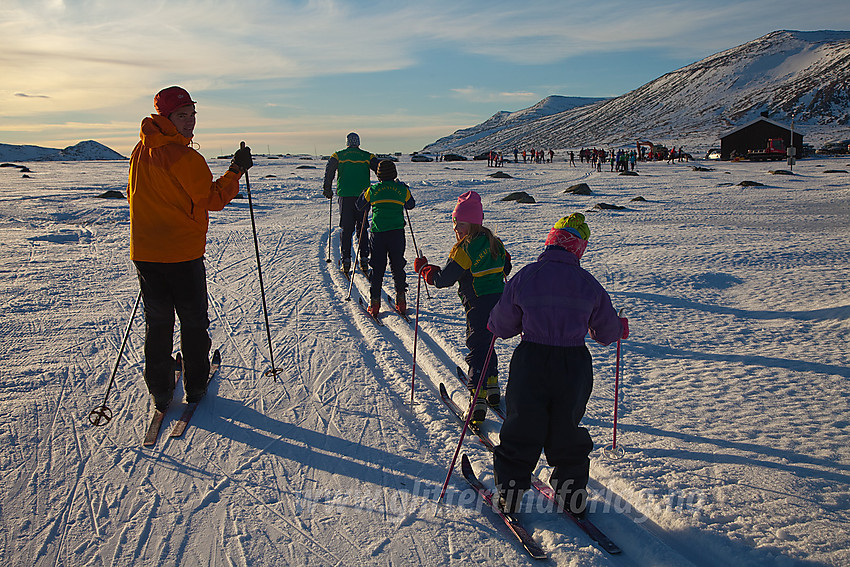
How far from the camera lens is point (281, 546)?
2725mm

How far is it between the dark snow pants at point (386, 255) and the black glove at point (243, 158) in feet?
8.16

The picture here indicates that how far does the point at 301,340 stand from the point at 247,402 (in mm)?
1457

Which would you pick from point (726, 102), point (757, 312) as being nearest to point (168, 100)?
point (757, 312)

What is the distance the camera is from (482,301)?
4012 millimetres

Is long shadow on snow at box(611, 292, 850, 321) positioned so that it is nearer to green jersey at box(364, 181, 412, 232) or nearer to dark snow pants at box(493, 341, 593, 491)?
green jersey at box(364, 181, 412, 232)

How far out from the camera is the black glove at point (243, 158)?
157 inches

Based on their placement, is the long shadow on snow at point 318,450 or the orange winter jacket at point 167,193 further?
the orange winter jacket at point 167,193

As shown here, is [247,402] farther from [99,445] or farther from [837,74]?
[837,74]

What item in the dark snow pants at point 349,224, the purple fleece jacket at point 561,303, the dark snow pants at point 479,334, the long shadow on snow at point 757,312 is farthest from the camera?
the dark snow pants at point 349,224

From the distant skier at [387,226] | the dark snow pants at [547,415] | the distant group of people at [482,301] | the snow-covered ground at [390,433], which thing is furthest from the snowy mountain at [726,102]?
the dark snow pants at [547,415]

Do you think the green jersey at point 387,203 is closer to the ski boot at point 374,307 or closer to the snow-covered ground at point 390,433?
the ski boot at point 374,307

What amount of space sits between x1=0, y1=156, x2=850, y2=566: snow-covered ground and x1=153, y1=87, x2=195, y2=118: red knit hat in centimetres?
220

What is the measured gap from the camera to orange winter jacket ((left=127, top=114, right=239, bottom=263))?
355 cm

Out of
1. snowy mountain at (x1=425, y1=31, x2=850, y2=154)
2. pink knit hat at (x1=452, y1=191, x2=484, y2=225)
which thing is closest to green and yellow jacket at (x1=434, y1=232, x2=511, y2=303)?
pink knit hat at (x1=452, y1=191, x2=484, y2=225)
